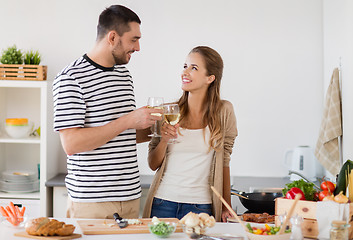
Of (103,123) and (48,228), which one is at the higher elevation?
(103,123)

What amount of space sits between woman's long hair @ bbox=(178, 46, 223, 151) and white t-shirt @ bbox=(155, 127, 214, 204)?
42mm

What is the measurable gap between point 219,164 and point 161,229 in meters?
0.78

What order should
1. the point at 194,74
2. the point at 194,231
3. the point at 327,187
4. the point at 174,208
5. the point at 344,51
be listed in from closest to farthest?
the point at 194,231, the point at 327,187, the point at 174,208, the point at 194,74, the point at 344,51

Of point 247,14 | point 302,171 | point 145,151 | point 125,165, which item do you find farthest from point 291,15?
point 125,165

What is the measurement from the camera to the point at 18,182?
374cm

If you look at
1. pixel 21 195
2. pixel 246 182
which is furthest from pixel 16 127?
pixel 246 182

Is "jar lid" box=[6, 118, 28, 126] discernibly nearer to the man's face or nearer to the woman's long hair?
the woman's long hair

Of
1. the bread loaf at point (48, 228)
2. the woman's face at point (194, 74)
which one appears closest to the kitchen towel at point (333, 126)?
the woman's face at point (194, 74)

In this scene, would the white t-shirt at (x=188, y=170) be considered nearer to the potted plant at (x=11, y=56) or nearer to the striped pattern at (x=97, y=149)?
the striped pattern at (x=97, y=149)

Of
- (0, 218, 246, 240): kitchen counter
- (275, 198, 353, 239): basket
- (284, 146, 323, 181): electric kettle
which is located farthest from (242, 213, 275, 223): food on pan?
(284, 146, 323, 181): electric kettle

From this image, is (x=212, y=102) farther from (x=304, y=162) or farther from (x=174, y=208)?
(x=304, y=162)

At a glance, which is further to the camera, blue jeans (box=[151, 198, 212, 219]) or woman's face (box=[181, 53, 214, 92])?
woman's face (box=[181, 53, 214, 92])

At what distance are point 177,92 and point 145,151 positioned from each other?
55 centimetres

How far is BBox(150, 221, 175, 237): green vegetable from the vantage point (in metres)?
1.82
